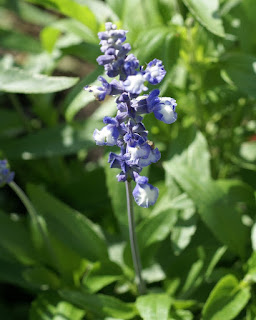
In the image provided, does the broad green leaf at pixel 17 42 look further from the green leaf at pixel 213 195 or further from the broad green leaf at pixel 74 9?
the green leaf at pixel 213 195

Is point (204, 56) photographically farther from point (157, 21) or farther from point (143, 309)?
point (143, 309)

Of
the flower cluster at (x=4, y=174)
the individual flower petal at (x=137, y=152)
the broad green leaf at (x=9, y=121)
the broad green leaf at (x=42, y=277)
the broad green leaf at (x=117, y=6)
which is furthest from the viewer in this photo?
the broad green leaf at (x=9, y=121)

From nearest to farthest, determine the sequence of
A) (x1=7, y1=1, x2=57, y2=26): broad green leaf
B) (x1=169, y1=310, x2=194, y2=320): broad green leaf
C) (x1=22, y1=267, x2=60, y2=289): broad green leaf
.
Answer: (x1=169, y1=310, x2=194, y2=320): broad green leaf → (x1=22, y1=267, x2=60, y2=289): broad green leaf → (x1=7, y1=1, x2=57, y2=26): broad green leaf

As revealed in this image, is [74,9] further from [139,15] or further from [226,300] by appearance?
[226,300]

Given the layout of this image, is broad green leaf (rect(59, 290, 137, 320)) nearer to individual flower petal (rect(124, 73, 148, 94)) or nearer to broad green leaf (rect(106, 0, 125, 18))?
individual flower petal (rect(124, 73, 148, 94))

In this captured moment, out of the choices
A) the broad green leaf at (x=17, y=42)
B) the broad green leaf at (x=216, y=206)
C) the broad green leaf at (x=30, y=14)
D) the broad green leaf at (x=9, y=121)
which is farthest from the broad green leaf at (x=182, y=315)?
the broad green leaf at (x=30, y=14)

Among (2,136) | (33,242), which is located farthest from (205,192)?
(2,136)

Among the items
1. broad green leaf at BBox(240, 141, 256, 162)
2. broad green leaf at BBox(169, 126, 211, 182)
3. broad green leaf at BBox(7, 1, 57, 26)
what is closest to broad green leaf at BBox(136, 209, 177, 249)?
broad green leaf at BBox(169, 126, 211, 182)
